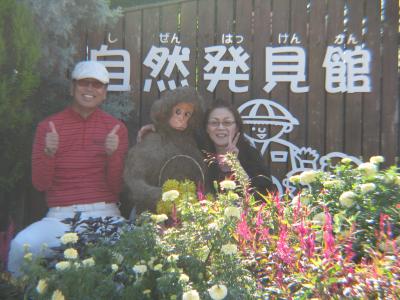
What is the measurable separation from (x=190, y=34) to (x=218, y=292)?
331cm

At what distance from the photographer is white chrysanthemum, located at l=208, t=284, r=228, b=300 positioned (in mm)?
1844

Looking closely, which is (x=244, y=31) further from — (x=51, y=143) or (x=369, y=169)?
(x=369, y=169)

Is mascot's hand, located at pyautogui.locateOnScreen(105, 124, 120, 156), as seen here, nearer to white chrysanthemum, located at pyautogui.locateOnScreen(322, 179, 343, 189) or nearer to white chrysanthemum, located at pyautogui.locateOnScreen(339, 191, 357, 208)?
white chrysanthemum, located at pyautogui.locateOnScreen(322, 179, 343, 189)

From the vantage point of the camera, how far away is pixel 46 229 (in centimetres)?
362

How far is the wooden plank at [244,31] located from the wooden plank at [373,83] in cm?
96

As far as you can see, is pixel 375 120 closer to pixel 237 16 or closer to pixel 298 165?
pixel 298 165

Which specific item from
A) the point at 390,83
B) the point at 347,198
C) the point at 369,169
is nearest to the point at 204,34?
the point at 390,83

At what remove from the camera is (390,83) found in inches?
186

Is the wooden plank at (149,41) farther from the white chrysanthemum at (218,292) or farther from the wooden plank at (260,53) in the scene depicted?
the white chrysanthemum at (218,292)

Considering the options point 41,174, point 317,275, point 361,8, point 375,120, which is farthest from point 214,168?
point 317,275

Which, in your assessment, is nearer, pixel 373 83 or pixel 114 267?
pixel 114 267

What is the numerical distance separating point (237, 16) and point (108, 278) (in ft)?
10.7

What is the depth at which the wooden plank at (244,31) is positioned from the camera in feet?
15.7

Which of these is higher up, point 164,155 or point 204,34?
point 204,34
